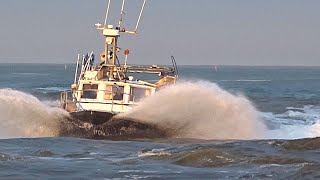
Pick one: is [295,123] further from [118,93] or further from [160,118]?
[118,93]

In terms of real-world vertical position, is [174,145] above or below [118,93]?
below

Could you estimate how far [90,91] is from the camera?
2845 cm

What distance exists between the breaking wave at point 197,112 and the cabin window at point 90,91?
193 centimetres

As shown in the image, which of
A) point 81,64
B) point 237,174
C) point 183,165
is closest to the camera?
point 237,174

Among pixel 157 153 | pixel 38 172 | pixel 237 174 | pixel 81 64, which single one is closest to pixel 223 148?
pixel 157 153

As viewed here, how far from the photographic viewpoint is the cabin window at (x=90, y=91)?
28.3 m

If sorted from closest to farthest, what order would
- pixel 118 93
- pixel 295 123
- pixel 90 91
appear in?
1. pixel 118 93
2. pixel 90 91
3. pixel 295 123

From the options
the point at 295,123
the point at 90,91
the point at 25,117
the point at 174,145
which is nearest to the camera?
the point at 174,145

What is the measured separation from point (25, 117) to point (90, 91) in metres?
2.60

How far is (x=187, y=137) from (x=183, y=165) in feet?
28.8

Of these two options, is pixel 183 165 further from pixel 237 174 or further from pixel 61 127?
pixel 61 127

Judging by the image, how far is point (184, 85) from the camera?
28.6 meters

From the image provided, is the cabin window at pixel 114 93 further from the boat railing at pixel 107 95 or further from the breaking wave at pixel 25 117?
the breaking wave at pixel 25 117

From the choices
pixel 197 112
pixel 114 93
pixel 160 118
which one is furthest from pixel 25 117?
pixel 197 112
